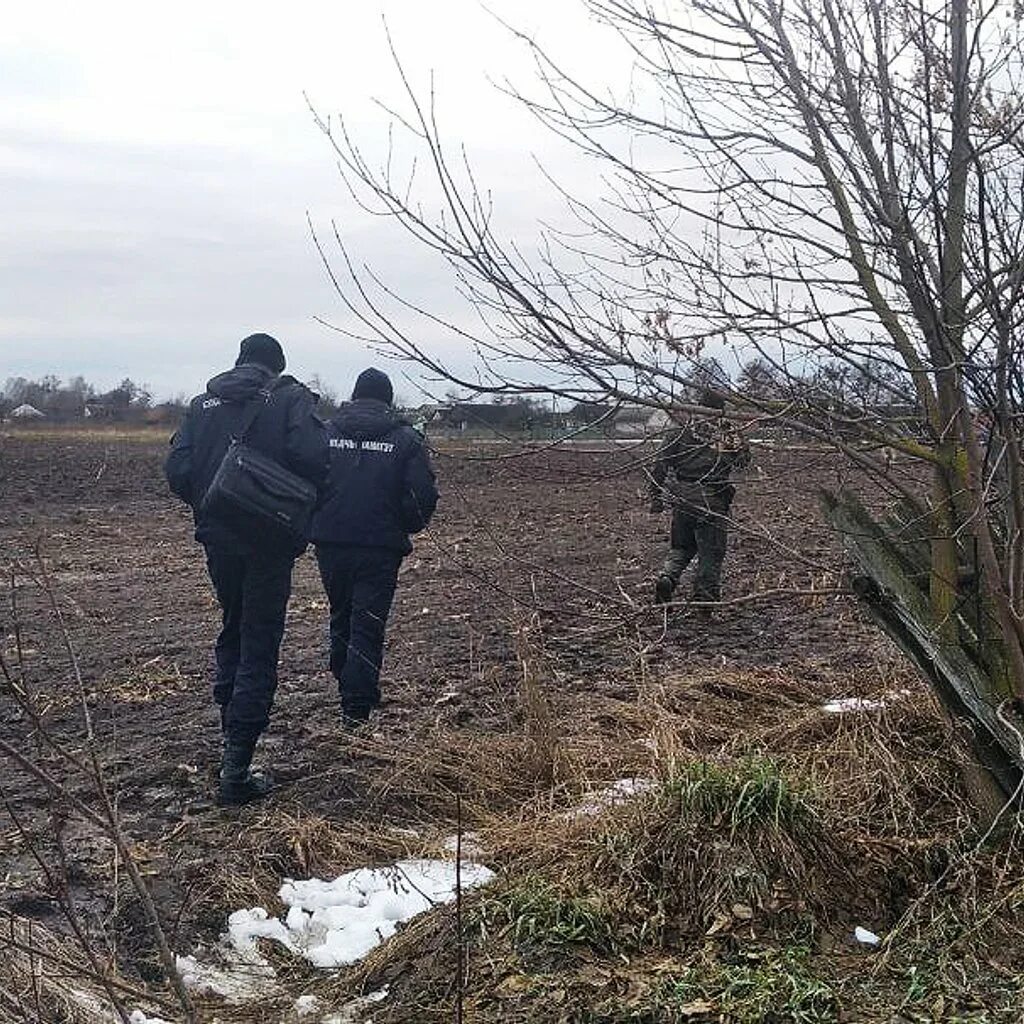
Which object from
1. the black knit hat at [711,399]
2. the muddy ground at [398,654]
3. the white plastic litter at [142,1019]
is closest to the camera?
the white plastic litter at [142,1019]

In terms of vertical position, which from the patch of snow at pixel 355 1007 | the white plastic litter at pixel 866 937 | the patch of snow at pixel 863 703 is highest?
the patch of snow at pixel 863 703

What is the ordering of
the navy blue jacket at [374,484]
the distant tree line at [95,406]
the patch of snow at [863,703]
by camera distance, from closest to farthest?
the patch of snow at [863,703] → the navy blue jacket at [374,484] → the distant tree line at [95,406]

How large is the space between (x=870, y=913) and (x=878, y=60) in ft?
8.82

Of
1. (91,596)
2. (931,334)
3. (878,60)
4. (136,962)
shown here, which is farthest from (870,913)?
(91,596)

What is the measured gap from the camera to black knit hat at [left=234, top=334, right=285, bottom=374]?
582cm

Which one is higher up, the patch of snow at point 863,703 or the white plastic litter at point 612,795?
the patch of snow at point 863,703

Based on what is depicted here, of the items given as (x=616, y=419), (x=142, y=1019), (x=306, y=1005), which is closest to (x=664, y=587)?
(x=616, y=419)

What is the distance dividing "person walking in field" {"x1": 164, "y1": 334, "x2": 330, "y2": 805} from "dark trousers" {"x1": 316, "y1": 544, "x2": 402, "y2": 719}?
0.68m

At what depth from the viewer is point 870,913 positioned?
4.15m

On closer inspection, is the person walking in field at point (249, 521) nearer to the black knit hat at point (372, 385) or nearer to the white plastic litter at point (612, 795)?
the black knit hat at point (372, 385)

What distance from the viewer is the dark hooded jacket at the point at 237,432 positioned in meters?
5.64

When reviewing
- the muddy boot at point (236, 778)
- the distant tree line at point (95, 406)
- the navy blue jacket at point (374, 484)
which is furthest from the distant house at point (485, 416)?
the distant tree line at point (95, 406)

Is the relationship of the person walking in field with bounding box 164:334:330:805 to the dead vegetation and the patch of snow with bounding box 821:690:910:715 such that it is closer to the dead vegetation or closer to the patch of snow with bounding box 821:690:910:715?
the dead vegetation

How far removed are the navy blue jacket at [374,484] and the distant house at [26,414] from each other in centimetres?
5402
